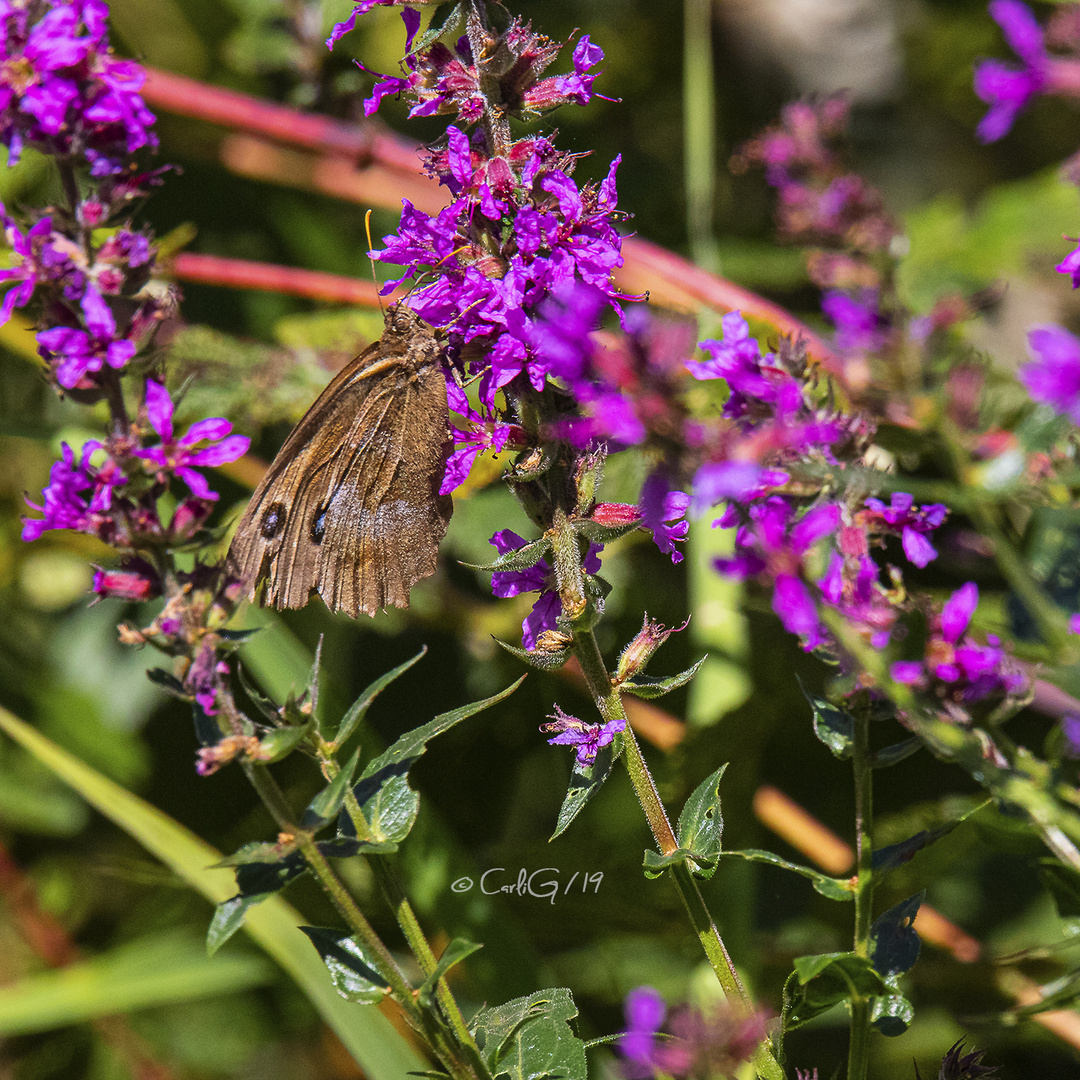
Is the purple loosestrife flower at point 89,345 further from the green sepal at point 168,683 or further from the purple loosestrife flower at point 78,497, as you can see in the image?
the green sepal at point 168,683

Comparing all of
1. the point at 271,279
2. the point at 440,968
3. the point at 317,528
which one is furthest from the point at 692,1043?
the point at 271,279

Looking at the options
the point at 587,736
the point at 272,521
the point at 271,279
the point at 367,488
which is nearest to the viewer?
the point at 587,736

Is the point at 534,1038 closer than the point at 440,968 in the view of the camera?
No

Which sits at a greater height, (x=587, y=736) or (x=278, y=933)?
(x=587, y=736)

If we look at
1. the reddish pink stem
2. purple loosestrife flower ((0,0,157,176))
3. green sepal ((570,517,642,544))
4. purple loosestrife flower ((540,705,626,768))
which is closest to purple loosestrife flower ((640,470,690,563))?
green sepal ((570,517,642,544))

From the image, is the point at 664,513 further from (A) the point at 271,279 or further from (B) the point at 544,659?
(A) the point at 271,279

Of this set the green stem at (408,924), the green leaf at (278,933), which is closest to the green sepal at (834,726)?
the green stem at (408,924)

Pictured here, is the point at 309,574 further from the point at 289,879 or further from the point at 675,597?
the point at 675,597

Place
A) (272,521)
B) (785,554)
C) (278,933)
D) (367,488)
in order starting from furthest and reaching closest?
(367,488) → (272,521) → (278,933) → (785,554)
